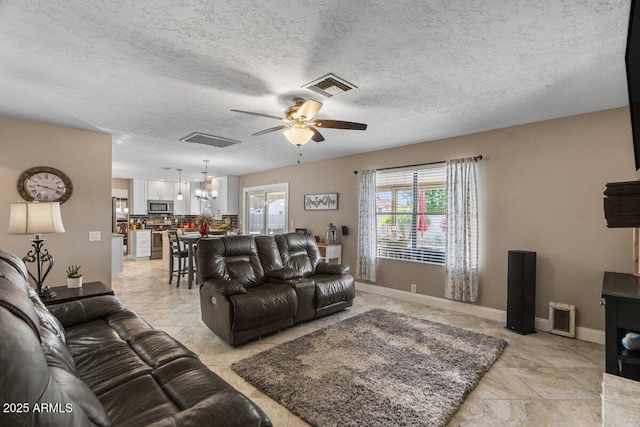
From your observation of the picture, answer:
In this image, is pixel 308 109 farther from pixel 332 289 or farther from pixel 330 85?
pixel 332 289

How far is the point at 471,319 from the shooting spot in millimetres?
3992

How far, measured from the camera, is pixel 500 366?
273 cm

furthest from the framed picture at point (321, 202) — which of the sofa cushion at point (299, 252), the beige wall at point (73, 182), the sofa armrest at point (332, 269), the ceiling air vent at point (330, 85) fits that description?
the beige wall at point (73, 182)

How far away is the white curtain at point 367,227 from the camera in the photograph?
5.26 metres

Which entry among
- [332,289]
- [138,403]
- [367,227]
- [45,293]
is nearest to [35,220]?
[45,293]

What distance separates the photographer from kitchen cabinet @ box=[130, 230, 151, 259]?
28.9 ft

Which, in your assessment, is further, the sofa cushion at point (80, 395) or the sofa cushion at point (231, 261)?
the sofa cushion at point (231, 261)

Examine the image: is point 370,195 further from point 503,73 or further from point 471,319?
point 503,73

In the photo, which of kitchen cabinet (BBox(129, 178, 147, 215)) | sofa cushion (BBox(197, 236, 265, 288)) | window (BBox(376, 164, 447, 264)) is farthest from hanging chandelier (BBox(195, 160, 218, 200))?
window (BBox(376, 164, 447, 264))

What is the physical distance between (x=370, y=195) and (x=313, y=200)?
147cm

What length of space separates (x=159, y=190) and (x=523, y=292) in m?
9.78

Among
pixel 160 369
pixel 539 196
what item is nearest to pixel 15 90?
pixel 160 369

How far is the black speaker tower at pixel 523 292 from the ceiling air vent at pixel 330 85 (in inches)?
107

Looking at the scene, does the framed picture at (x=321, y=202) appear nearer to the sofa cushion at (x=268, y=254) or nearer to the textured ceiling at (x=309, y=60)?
the sofa cushion at (x=268, y=254)
